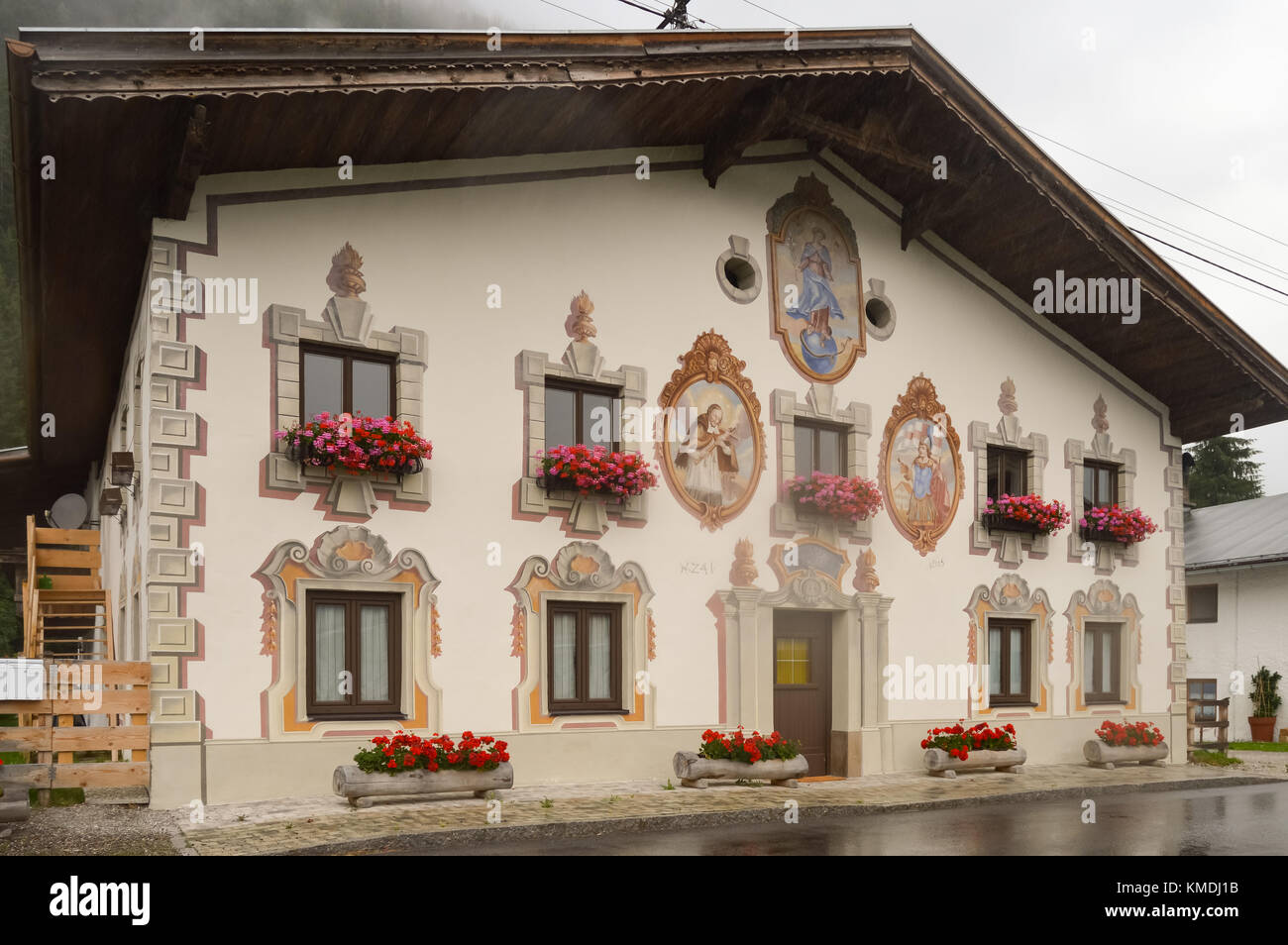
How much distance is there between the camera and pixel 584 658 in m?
14.4

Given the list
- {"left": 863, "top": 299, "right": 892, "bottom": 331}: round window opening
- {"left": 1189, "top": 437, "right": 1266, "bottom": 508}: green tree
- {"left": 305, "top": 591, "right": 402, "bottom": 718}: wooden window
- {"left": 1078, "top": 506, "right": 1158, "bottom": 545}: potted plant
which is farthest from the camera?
{"left": 1189, "top": 437, "right": 1266, "bottom": 508}: green tree

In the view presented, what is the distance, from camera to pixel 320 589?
12852 millimetres

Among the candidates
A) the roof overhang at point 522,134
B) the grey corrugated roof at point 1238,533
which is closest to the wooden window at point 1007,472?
the roof overhang at point 522,134

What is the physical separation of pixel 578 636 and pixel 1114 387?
34.2 feet

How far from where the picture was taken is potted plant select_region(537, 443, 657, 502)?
554 inches

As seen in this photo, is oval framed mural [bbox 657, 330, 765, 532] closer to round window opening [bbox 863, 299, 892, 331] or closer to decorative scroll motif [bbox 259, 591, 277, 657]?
round window opening [bbox 863, 299, 892, 331]

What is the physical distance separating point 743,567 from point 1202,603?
673 inches

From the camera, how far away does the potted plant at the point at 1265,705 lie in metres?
26.2

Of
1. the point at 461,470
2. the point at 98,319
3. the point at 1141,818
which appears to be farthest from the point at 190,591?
the point at 1141,818

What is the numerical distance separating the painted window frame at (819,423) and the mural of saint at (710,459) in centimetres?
73

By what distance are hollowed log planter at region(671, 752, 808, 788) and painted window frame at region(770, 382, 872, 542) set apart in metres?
3.00

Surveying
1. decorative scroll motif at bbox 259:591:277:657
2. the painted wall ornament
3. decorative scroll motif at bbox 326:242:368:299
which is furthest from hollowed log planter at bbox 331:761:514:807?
the painted wall ornament

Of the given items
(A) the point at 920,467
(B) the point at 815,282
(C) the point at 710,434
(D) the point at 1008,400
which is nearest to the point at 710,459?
(C) the point at 710,434
